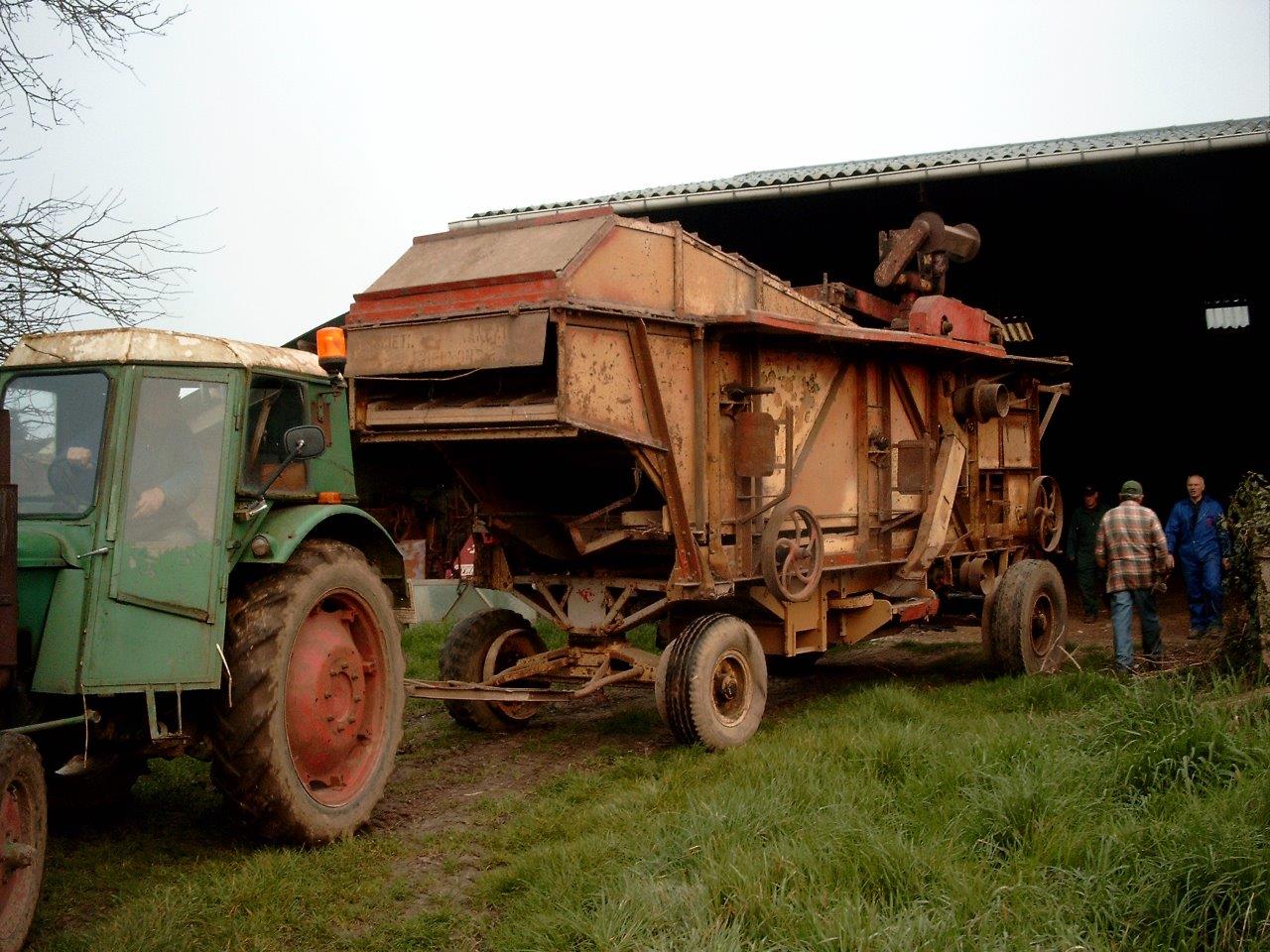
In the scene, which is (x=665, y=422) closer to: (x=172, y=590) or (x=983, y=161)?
(x=172, y=590)

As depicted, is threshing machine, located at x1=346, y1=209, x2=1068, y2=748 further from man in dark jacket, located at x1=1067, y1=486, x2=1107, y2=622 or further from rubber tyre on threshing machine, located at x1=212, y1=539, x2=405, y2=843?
man in dark jacket, located at x1=1067, y1=486, x2=1107, y2=622

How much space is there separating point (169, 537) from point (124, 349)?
0.82 m

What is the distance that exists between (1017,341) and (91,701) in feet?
59.5

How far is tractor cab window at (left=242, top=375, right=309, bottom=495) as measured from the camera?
5.34 meters

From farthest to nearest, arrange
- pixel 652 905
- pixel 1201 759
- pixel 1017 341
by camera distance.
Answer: pixel 1017 341, pixel 1201 759, pixel 652 905

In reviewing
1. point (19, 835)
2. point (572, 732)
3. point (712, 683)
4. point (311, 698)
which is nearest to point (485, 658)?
point (572, 732)

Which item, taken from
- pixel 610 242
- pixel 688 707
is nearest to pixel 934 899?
pixel 688 707

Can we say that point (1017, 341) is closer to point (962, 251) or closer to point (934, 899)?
point (962, 251)

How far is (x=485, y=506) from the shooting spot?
7.27m

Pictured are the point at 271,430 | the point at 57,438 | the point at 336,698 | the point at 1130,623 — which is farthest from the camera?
the point at 1130,623

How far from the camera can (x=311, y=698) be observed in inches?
204

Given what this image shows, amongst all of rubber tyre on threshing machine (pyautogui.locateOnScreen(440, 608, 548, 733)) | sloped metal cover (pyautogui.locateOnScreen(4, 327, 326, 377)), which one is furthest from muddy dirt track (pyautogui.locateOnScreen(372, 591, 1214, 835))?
sloped metal cover (pyautogui.locateOnScreen(4, 327, 326, 377))

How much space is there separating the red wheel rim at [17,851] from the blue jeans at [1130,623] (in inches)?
276

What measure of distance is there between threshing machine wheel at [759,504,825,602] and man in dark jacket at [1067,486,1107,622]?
7.08 metres
